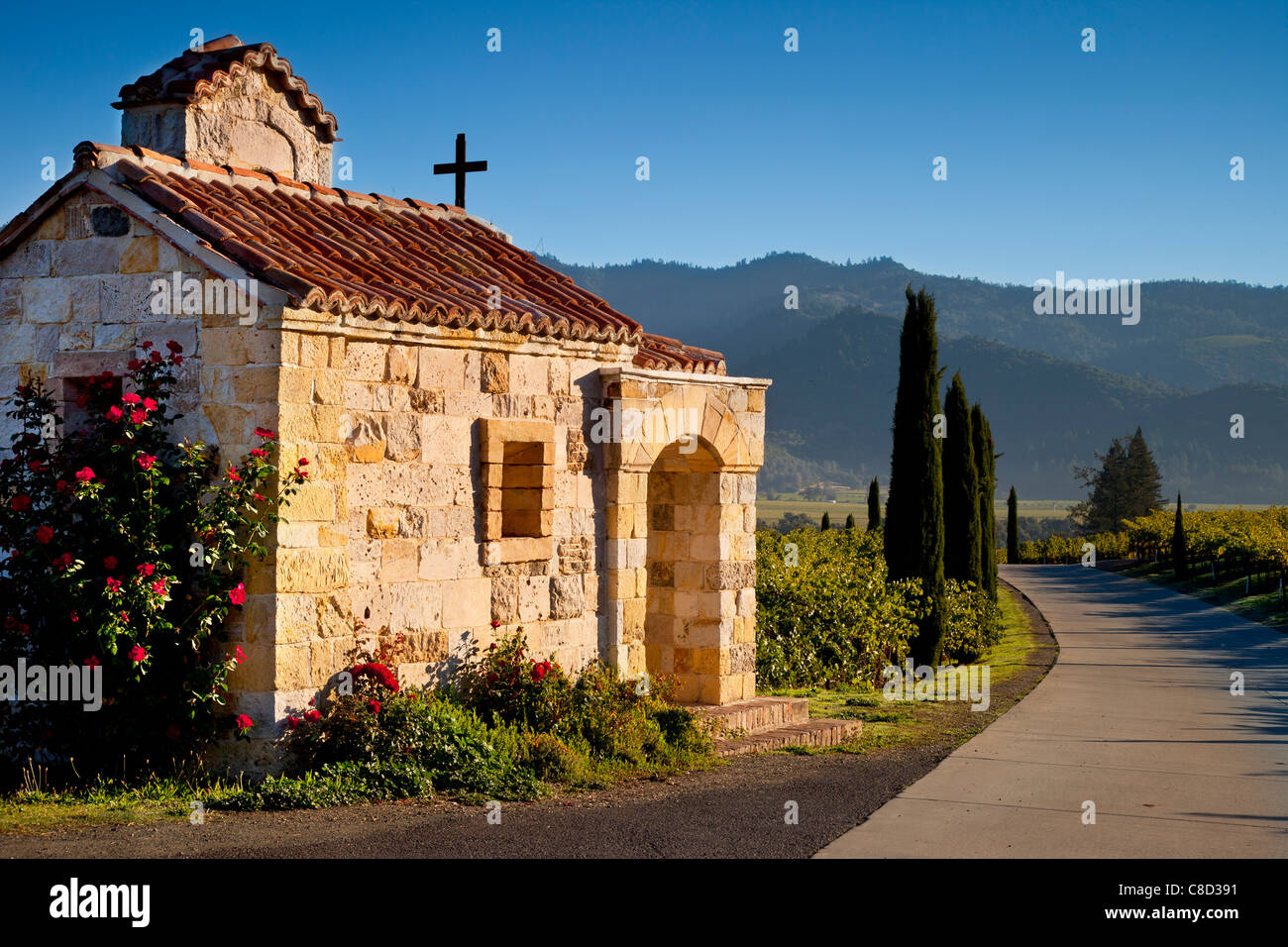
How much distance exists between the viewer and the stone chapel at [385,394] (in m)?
7.95

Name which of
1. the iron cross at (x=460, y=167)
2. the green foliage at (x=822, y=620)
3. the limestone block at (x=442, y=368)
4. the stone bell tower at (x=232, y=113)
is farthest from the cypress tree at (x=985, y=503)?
the limestone block at (x=442, y=368)

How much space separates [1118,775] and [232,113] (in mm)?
9233

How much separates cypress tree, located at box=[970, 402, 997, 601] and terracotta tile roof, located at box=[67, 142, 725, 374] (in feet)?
50.3

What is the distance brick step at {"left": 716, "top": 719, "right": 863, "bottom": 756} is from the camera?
33.5ft

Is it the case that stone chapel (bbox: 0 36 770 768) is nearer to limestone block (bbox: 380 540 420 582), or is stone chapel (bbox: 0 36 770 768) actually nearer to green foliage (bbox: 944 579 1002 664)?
limestone block (bbox: 380 540 420 582)

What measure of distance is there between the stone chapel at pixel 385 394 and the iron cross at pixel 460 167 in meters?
0.61

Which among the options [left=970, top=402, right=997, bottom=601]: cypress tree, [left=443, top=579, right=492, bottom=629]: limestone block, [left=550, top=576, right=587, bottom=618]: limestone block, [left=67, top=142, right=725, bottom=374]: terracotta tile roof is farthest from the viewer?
[left=970, top=402, right=997, bottom=601]: cypress tree

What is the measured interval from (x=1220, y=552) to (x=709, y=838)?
103 ft

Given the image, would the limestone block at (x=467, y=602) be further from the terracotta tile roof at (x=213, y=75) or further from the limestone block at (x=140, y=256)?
the terracotta tile roof at (x=213, y=75)

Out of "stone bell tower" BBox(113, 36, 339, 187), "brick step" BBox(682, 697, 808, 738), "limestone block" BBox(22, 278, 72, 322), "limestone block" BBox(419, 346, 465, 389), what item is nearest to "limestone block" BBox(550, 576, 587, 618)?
"brick step" BBox(682, 697, 808, 738)

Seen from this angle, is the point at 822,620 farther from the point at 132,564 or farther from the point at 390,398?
the point at 132,564

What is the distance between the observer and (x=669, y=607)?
1147 centimetres

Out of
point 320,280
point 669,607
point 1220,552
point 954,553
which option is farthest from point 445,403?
point 1220,552
